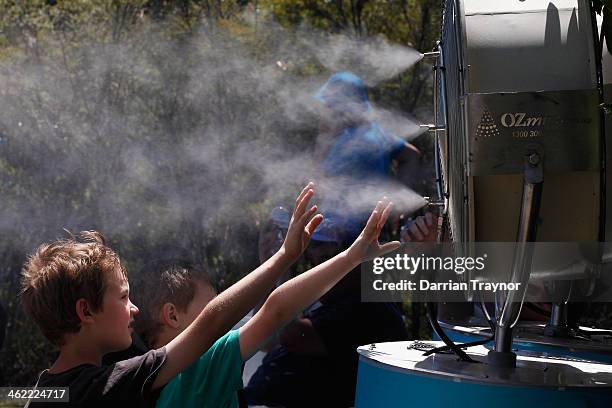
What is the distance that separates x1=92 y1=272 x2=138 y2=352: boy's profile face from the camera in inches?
85.4

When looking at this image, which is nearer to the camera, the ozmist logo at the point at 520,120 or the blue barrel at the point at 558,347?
the ozmist logo at the point at 520,120

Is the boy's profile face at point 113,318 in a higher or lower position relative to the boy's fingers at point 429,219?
lower

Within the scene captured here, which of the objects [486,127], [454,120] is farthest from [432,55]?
[486,127]

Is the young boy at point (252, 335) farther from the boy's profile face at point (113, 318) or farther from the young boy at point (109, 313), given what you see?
the boy's profile face at point (113, 318)

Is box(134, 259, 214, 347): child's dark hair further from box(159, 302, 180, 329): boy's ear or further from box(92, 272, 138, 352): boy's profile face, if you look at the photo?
box(92, 272, 138, 352): boy's profile face

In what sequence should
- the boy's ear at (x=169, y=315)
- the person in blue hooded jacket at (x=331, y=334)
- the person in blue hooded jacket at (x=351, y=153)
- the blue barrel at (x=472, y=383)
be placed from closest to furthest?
the blue barrel at (x=472, y=383)
the boy's ear at (x=169, y=315)
the person in blue hooded jacket at (x=331, y=334)
the person in blue hooded jacket at (x=351, y=153)

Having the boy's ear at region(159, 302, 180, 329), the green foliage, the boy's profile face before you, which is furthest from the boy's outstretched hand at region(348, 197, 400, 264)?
the green foliage

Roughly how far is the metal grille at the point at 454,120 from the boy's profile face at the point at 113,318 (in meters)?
0.78

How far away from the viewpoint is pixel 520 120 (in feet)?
6.97

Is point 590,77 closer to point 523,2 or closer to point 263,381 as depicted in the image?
point 523,2

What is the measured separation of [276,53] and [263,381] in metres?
2.38

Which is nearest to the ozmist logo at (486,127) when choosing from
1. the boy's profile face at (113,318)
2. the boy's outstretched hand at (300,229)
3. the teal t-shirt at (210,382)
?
the boy's outstretched hand at (300,229)

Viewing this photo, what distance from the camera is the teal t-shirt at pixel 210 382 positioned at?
2191 millimetres

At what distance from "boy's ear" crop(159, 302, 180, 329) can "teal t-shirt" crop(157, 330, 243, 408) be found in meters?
0.36
